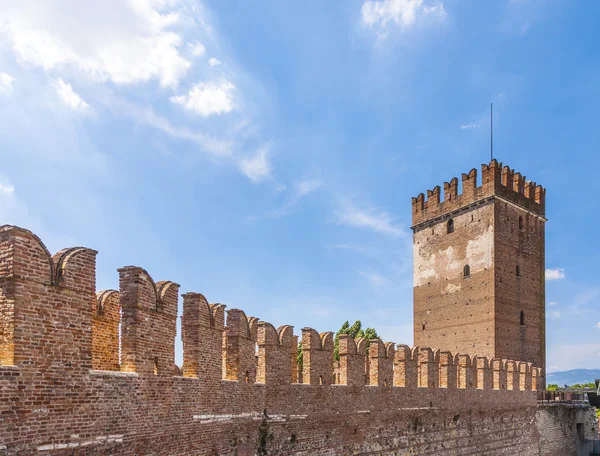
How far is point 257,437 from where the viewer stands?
1130 cm

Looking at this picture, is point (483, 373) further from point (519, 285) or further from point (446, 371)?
point (519, 285)

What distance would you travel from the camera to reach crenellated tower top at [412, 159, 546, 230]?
25656 millimetres

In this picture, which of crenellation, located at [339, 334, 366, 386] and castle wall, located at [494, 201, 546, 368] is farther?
castle wall, located at [494, 201, 546, 368]

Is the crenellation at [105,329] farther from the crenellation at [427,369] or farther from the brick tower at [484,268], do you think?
the brick tower at [484,268]

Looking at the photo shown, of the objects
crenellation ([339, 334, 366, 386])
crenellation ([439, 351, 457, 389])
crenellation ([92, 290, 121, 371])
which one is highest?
crenellation ([92, 290, 121, 371])

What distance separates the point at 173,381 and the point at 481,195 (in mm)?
20155

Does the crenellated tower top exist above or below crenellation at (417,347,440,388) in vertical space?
above

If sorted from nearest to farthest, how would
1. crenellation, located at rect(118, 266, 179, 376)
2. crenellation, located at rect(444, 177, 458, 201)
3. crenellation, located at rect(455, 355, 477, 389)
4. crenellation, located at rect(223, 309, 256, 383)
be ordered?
crenellation, located at rect(118, 266, 179, 376) < crenellation, located at rect(223, 309, 256, 383) < crenellation, located at rect(455, 355, 477, 389) < crenellation, located at rect(444, 177, 458, 201)

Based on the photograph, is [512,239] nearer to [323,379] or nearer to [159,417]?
[323,379]

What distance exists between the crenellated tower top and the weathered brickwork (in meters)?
10.4

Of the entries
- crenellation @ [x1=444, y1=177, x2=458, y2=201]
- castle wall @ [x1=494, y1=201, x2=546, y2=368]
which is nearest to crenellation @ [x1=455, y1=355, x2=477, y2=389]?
castle wall @ [x1=494, y1=201, x2=546, y2=368]

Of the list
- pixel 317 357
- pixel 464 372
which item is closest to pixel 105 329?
pixel 317 357

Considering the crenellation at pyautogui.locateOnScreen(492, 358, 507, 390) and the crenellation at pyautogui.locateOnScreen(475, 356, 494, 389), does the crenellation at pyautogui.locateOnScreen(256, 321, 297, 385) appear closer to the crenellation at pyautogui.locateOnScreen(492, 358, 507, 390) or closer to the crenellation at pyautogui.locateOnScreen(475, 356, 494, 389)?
the crenellation at pyautogui.locateOnScreen(475, 356, 494, 389)

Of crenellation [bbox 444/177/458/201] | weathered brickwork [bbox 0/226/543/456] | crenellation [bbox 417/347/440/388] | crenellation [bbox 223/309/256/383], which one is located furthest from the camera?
crenellation [bbox 444/177/458/201]
